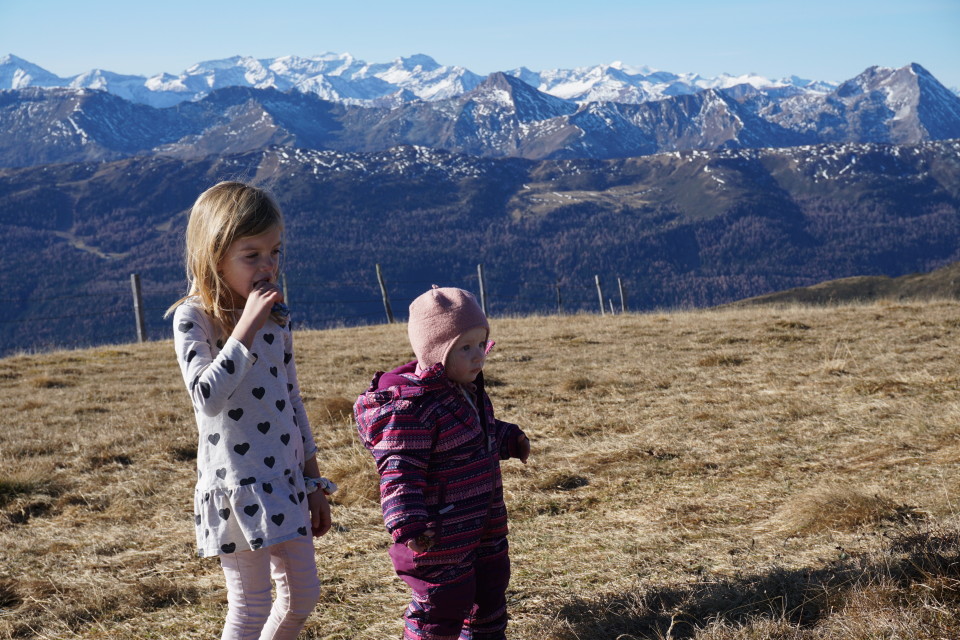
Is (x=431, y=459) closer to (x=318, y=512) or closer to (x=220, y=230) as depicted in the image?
(x=318, y=512)

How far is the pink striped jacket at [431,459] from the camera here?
9.96 feet

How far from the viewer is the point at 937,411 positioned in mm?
7012

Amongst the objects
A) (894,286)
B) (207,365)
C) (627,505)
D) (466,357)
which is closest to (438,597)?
(466,357)

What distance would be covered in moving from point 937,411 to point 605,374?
4115 millimetres

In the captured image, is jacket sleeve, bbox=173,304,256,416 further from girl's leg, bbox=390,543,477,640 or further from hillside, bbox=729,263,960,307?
hillside, bbox=729,263,960,307

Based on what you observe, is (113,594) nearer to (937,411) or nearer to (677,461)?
(677,461)

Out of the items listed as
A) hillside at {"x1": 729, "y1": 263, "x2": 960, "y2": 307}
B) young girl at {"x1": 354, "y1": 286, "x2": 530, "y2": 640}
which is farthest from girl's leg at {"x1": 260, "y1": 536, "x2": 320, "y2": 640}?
hillside at {"x1": 729, "y1": 263, "x2": 960, "y2": 307}

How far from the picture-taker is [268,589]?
3189mm

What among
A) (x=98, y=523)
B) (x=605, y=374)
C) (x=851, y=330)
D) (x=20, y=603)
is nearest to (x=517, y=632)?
(x=20, y=603)

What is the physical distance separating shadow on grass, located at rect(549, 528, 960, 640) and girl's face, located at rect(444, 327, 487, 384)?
1.21m

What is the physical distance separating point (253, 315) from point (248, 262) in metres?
0.29

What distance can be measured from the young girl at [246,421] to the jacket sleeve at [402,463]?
318 mm

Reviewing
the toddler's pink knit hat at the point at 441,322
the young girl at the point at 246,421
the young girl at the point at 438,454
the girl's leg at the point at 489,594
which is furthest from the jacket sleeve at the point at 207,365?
the girl's leg at the point at 489,594

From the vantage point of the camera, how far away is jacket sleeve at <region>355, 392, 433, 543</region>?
299 cm
